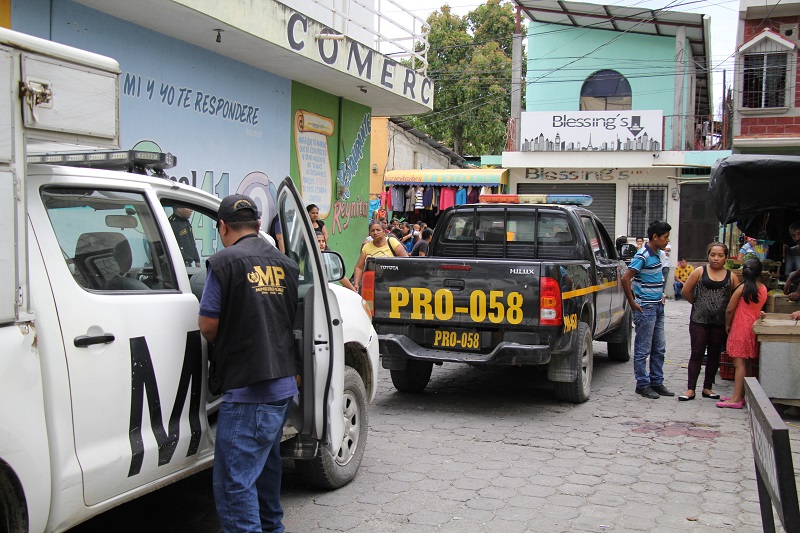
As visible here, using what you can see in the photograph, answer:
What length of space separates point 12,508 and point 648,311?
21.4ft

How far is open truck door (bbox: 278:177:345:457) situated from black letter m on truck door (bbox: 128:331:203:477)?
549mm

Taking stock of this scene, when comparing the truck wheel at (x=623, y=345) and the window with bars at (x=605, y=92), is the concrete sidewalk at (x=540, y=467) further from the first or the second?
the window with bars at (x=605, y=92)

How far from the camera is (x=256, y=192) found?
11125mm

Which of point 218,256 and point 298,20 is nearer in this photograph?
point 218,256

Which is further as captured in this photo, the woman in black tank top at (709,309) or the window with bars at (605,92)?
the window with bars at (605,92)

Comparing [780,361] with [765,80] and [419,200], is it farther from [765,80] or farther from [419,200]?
[419,200]

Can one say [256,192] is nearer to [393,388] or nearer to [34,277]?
[393,388]

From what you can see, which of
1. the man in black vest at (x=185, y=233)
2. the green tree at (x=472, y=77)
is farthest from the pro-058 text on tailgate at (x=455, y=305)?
the green tree at (x=472, y=77)

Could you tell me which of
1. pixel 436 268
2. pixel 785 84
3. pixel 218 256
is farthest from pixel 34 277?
pixel 785 84

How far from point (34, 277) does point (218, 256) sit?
2.55 ft

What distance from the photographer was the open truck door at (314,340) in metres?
4.00

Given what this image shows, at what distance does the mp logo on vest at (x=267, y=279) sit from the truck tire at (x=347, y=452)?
1377 millimetres

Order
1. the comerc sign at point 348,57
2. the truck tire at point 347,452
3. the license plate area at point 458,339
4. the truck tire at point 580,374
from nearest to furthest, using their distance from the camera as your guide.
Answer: the truck tire at point 347,452 < the license plate area at point 458,339 < the truck tire at point 580,374 < the comerc sign at point 348,57

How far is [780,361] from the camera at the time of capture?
714 cm
